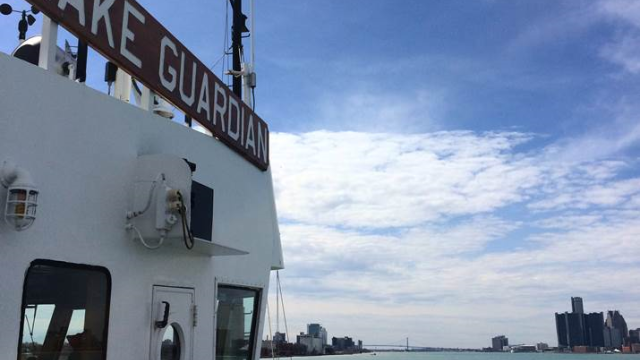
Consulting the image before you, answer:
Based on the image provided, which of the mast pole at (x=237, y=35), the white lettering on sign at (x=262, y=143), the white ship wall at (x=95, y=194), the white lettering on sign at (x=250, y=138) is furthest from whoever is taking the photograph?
the mast pole at (x=237, y=35)

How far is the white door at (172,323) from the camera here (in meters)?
5.60

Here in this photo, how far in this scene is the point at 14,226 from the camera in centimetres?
411

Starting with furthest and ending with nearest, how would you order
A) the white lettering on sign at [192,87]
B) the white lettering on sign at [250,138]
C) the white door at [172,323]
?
the white lettering on sign at [250,138] → the white lettering on sign at [192,87] → the white door at [172,323]

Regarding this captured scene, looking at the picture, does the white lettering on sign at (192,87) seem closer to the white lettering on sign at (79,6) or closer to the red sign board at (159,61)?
the red sign board at (159,61)

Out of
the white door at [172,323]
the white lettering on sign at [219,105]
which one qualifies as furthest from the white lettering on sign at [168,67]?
the white door at [172,323]

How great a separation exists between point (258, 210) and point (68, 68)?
2948mm

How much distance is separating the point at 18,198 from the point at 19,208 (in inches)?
2.8

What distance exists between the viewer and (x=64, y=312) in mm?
4742

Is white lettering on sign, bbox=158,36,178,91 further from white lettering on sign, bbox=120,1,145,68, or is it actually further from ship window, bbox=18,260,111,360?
ship window, bbox=18,260,111,360

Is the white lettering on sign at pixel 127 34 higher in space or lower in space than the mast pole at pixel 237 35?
lower

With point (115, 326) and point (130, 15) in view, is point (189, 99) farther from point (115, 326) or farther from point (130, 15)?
point (115, 326)

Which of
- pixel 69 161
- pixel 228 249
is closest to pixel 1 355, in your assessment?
pixel 69 161

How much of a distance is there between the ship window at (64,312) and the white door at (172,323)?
582 mm

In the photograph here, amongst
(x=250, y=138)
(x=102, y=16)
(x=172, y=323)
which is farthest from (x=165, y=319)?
(x=250, y=138)
